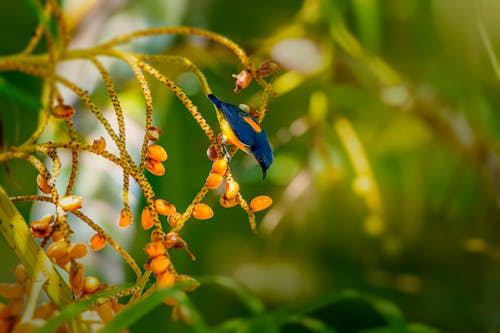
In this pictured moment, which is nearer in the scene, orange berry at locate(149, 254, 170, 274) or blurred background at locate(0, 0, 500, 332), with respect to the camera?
orange berry at locate(149, 254, 170, 274)

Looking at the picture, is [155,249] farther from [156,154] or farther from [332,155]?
[332,155]

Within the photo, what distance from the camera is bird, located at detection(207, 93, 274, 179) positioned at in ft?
0.64

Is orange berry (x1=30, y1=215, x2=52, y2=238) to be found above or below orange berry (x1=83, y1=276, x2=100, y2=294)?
above

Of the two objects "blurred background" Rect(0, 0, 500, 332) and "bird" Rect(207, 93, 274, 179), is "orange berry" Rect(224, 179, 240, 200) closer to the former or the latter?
"bird" Rect(207, 93, 274, 179)

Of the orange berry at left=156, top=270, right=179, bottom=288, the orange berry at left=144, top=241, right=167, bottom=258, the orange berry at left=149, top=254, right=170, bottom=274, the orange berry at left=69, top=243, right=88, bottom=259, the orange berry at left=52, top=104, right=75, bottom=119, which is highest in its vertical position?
the orange berry at left=52, top=104, right=75, bottom=119

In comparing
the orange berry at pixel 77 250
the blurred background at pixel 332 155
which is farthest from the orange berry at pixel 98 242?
the blurred background at pixel 332 155

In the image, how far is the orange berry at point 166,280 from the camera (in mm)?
206

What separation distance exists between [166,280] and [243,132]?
5 cm

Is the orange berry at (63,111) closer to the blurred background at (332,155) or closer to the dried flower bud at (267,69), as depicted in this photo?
the dried flower bud at (267,69)

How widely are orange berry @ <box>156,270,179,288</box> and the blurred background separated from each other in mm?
232

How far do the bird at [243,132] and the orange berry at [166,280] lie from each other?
43 mm

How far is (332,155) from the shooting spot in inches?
21.0

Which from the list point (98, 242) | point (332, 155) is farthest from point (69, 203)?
point (332, 155)

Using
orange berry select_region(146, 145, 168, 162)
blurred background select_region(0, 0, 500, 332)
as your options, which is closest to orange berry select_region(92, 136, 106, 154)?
orange berry select_region(146, 145, 168, 162)
